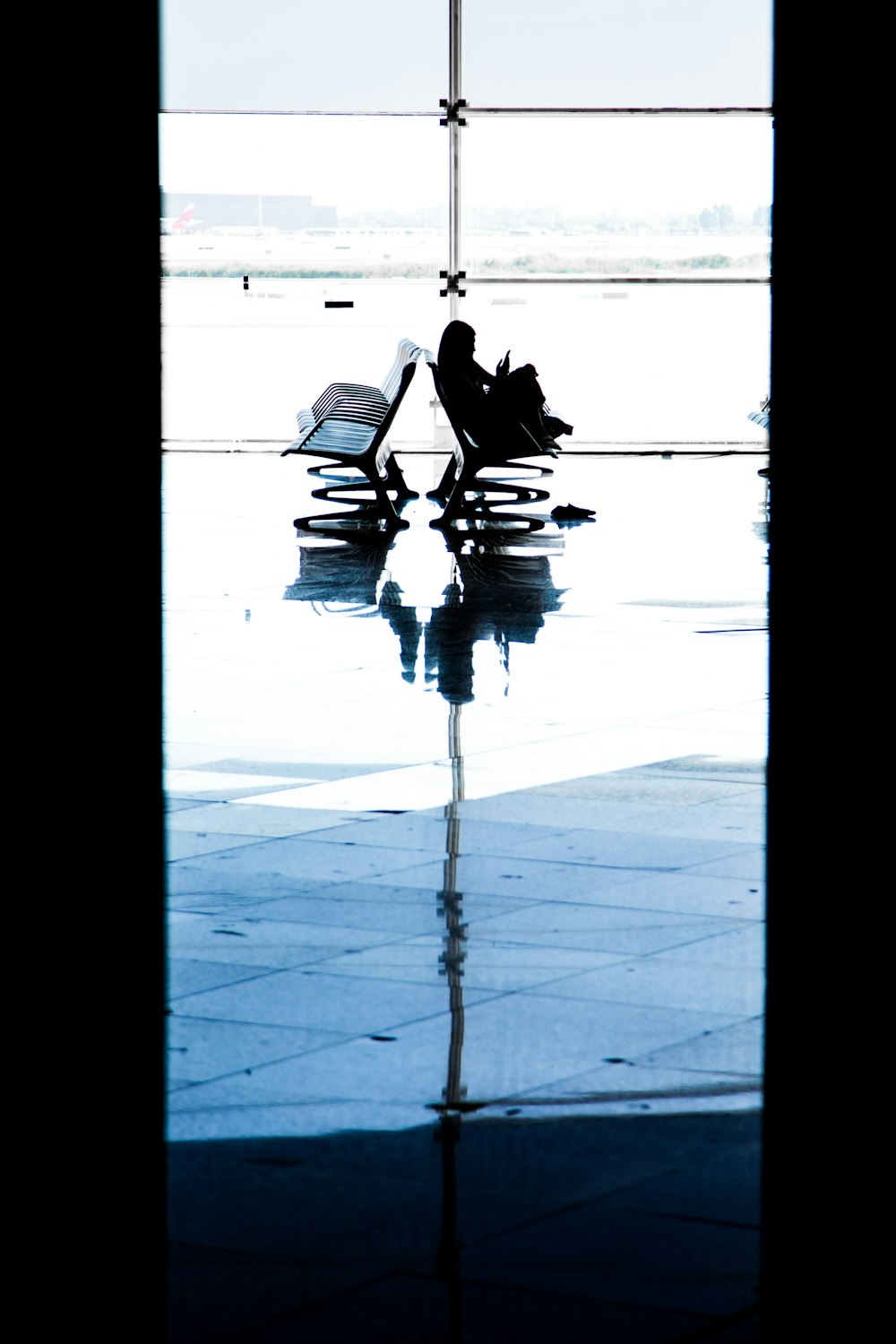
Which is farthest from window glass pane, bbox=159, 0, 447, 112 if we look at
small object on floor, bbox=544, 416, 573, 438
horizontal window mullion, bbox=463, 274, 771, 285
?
small object on floor, bbox=544, 416, 573, 438

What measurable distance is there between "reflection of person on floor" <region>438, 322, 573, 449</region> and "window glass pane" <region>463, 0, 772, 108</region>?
4.90m

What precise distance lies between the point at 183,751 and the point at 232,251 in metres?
30.6

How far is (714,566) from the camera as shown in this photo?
33.4 feet

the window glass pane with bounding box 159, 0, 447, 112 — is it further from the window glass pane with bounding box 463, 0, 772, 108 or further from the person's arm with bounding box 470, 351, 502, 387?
the person's arm with bounding box 470, 351, 502, 387

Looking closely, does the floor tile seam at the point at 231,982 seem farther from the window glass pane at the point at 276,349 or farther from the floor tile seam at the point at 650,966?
the window glass pane at the point at 276,349

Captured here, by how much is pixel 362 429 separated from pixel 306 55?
26.3 ft

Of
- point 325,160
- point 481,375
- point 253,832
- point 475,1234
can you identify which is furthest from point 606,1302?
point 325,160

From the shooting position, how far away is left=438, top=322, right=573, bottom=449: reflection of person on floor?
12.1m

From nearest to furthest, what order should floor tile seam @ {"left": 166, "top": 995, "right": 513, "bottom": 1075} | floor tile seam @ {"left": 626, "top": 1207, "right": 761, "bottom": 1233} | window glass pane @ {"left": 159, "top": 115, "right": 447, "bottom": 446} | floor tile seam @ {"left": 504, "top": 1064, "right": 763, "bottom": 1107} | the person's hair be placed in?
floor tile seam @ {"left": 626, "top": 1207, "right": 761, "bottom": 1233}
floor tile seam @ {"left": 504, "top": 1064, "right": 763, "bottom": 1107}
floor tile seam @ {"left": 166, "top": 995, "right": 513, "bottom": 1075}
the person's hair
window glass pane @ {"left": 159, "top": 115, "right": 447, "bottom": 446}

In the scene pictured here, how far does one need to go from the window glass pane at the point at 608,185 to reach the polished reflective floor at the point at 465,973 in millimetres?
9827

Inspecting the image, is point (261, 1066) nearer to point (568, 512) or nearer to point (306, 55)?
point (568, 512)
